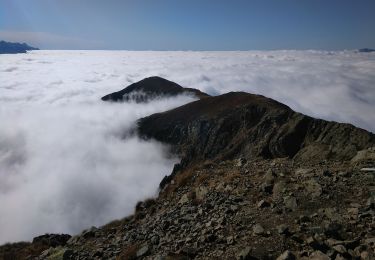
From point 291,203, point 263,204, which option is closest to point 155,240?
point 263,204

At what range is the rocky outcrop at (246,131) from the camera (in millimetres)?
50062

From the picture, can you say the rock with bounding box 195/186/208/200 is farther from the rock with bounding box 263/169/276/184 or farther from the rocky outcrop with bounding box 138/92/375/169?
the rocky outcrop with bounding box 138/92/375/169

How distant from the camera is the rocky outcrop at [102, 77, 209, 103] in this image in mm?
113912

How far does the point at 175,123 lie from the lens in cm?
8319

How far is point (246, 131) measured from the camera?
220ft

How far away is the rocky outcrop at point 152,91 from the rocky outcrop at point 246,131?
78.3ft

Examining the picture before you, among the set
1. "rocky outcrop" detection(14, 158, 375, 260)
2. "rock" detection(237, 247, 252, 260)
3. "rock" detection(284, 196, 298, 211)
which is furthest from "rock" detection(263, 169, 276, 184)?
"rock" detection(237, 247, 252, 260)

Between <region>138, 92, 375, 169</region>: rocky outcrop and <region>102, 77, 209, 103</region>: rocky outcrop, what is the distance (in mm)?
23852

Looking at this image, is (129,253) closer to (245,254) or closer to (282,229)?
(245,254)

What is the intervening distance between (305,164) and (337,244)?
11175mm

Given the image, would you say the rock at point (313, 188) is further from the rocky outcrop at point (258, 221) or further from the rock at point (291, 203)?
the rock at point (291, 203)

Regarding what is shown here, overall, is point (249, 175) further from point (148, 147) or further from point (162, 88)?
point (162, 88)

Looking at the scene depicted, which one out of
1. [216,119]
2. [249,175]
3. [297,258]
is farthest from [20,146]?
[297,258]

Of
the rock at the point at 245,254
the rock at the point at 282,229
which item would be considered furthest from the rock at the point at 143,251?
the rock at the point at 282,229
